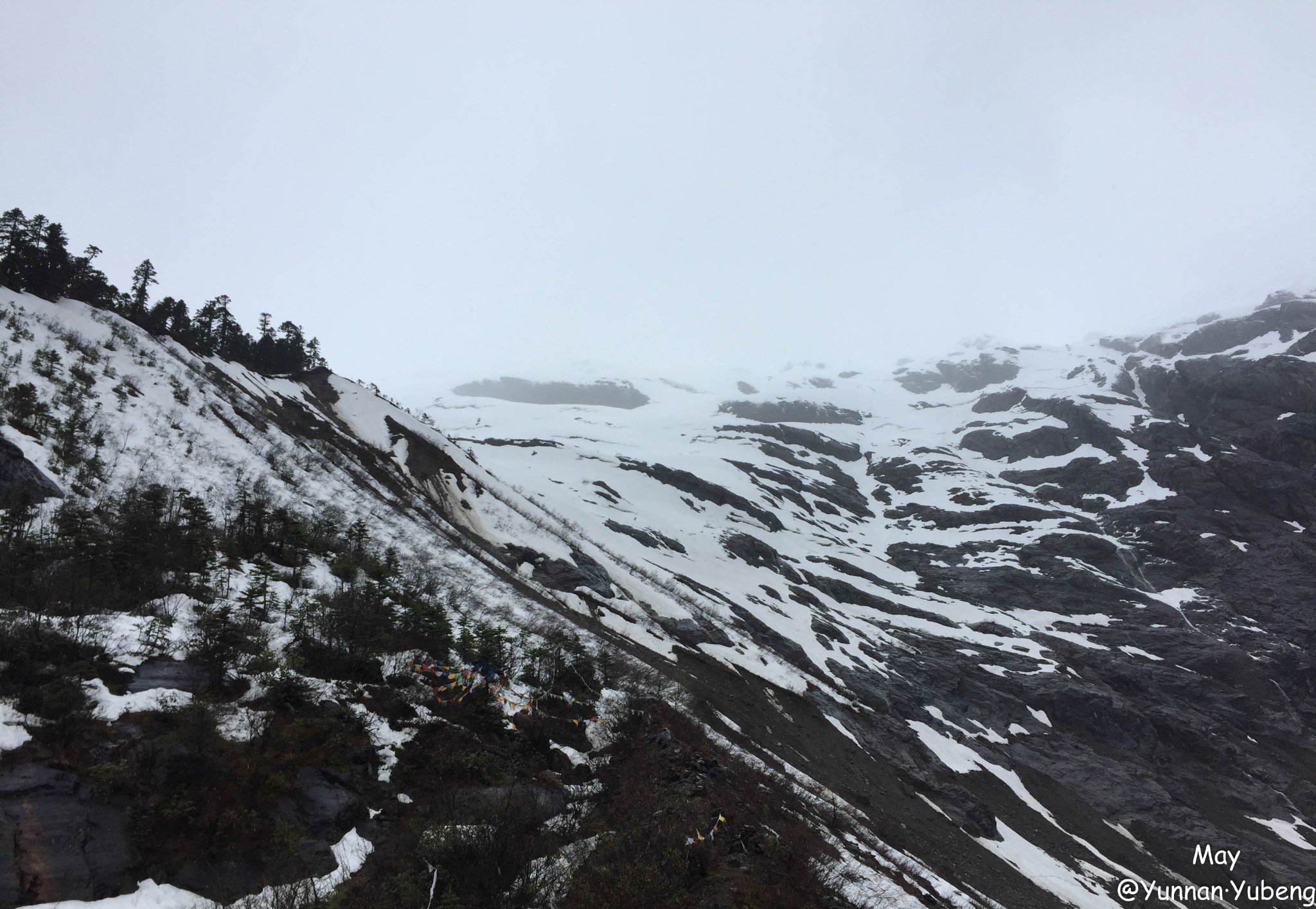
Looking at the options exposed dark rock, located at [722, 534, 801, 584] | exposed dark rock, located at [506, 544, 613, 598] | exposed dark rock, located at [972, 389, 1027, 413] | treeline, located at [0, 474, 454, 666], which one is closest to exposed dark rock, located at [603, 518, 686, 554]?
exposed dark rock, located at [722, 534, 801, 584]

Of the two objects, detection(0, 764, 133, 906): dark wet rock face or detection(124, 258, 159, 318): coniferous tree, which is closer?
detection(0, 764, 133, 906): dark wet rock face

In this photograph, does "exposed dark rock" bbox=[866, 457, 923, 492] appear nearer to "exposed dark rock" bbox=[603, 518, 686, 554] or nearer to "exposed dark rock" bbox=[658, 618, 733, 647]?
"exposed dark rock" bbox=[603, 518, 686, 554]

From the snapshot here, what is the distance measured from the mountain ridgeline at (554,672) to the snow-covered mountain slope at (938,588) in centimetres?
35

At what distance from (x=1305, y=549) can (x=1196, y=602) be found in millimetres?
21364

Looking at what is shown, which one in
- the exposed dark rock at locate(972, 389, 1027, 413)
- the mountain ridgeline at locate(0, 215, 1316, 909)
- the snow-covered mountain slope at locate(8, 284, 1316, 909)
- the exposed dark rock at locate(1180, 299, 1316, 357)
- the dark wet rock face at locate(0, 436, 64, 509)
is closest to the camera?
the mountain ridgeline at locate(0, 215, 1316, 909)

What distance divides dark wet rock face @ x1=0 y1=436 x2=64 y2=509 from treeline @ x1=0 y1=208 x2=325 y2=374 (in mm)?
22032

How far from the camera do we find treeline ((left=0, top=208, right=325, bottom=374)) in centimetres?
2912

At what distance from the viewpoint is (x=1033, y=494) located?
4023 inches

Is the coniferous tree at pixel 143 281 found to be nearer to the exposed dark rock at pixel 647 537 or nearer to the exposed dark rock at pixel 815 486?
the exposed dark rock at pixel 647 537

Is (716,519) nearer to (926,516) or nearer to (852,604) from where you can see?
(852,604)

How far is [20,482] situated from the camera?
14.3 metres

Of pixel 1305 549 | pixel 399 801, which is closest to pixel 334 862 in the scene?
pixel 399 801

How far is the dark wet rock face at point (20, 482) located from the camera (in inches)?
543

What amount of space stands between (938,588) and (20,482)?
260 feet
